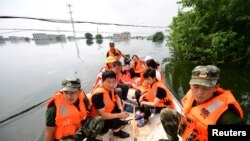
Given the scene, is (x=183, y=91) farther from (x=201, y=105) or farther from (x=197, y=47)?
(x=201, y=105)

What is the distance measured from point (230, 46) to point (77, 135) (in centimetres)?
1333

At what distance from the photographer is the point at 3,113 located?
9625mm

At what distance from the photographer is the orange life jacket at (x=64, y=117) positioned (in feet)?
9.63

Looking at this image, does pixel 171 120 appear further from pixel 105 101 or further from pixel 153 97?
pixel 153 97

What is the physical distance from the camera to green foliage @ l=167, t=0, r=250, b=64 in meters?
13.5

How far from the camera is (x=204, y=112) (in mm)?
2359

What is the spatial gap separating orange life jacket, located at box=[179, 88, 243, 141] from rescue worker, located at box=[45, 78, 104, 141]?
1.42 metres

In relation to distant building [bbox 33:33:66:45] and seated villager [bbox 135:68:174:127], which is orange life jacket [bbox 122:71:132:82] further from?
distant building [bbox 33:33:66:45]

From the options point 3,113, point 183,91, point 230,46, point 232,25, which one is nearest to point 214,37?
point 230,46

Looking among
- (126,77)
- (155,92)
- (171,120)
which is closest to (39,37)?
(126,77)

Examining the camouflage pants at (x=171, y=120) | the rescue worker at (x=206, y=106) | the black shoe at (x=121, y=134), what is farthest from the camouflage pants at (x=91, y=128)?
the rescue worker at (x=206, y=106)

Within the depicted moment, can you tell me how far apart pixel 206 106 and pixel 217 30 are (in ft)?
46.6

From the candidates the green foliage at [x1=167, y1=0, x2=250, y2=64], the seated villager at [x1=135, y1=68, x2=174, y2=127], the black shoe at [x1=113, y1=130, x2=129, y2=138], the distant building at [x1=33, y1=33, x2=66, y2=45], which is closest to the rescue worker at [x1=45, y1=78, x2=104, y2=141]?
the black shoe at [x1=113, y1=130, x2=129, y2=138]

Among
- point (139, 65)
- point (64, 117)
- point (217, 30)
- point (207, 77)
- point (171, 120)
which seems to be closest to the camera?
point (207, 77)
